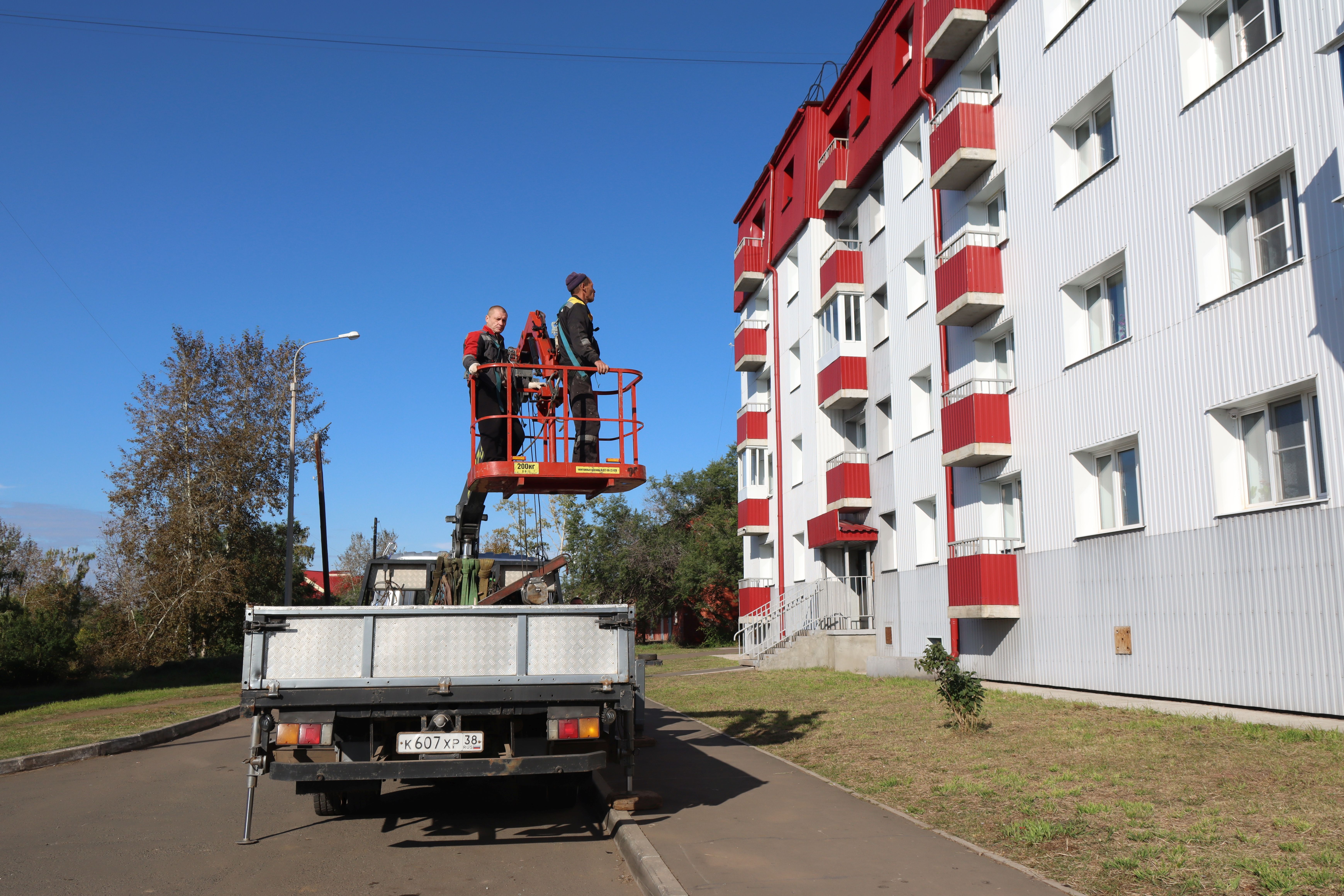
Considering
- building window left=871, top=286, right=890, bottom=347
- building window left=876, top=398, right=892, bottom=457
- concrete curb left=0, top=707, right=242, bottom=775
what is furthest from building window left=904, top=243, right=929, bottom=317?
concrete curb left=0, top=707, right=242, bottom=775

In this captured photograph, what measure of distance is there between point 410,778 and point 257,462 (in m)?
30.5

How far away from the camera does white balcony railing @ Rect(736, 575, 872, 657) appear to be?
82.1ft

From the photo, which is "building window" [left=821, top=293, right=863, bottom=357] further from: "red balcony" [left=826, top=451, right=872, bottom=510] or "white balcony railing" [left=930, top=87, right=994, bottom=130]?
"white balcony railing" [left=930, top=87, right=994, bottom=130]

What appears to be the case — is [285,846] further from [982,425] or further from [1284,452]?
[982,425]

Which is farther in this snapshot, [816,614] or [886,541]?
[816,614]

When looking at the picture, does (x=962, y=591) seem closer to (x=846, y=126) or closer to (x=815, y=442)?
(x=815, y=442)

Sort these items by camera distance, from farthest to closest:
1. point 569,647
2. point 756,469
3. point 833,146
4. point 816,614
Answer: point 756,469 < point 816,614 < point 833,146 < point 569,647

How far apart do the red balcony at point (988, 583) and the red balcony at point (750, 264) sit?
676 inches

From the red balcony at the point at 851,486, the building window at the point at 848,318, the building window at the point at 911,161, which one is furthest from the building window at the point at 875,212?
the red balcony at the point at 851,486

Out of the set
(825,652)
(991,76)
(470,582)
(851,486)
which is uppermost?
(991,76)

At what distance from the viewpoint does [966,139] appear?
1769 centimetres

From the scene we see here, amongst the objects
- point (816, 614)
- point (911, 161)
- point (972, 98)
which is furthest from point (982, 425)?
point (816, 614)

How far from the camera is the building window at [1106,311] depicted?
47.4 ft

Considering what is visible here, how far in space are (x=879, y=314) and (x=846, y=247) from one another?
6.67 feet
